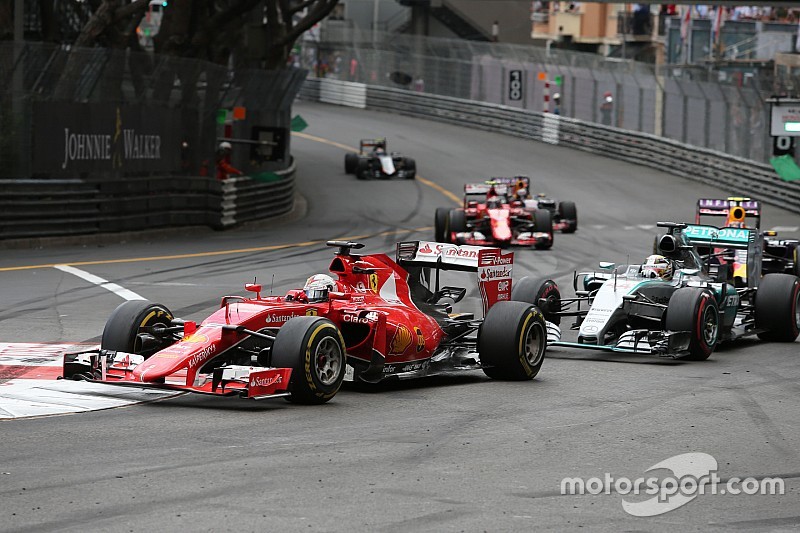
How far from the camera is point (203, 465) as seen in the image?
8898 mm

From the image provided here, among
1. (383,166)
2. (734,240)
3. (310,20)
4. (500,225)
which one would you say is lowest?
(500,225)

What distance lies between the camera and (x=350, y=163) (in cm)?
4488

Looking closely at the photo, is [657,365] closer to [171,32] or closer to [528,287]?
[528,287]

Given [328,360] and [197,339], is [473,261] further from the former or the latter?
[197,339]

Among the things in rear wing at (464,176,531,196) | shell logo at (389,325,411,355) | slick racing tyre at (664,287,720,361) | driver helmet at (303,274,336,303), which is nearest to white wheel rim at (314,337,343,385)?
driver helmet at (303,274,336,303)

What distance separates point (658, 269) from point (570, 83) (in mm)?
37257

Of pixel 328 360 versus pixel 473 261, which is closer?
pixel 328 360

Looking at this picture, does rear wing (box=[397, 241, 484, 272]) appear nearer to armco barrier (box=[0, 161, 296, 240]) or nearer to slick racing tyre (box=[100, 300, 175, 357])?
slick racing tyre (box=[100, 300, 175, 357])

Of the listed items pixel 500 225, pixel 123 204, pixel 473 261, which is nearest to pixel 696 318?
pixel 473 261

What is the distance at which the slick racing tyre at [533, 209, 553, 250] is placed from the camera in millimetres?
28578

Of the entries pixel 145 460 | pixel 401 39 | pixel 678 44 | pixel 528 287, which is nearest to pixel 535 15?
pixel 678 44

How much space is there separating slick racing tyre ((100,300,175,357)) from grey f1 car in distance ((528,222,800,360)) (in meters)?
4.78

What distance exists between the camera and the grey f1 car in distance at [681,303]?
15195 mm

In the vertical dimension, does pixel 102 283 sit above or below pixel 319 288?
below
